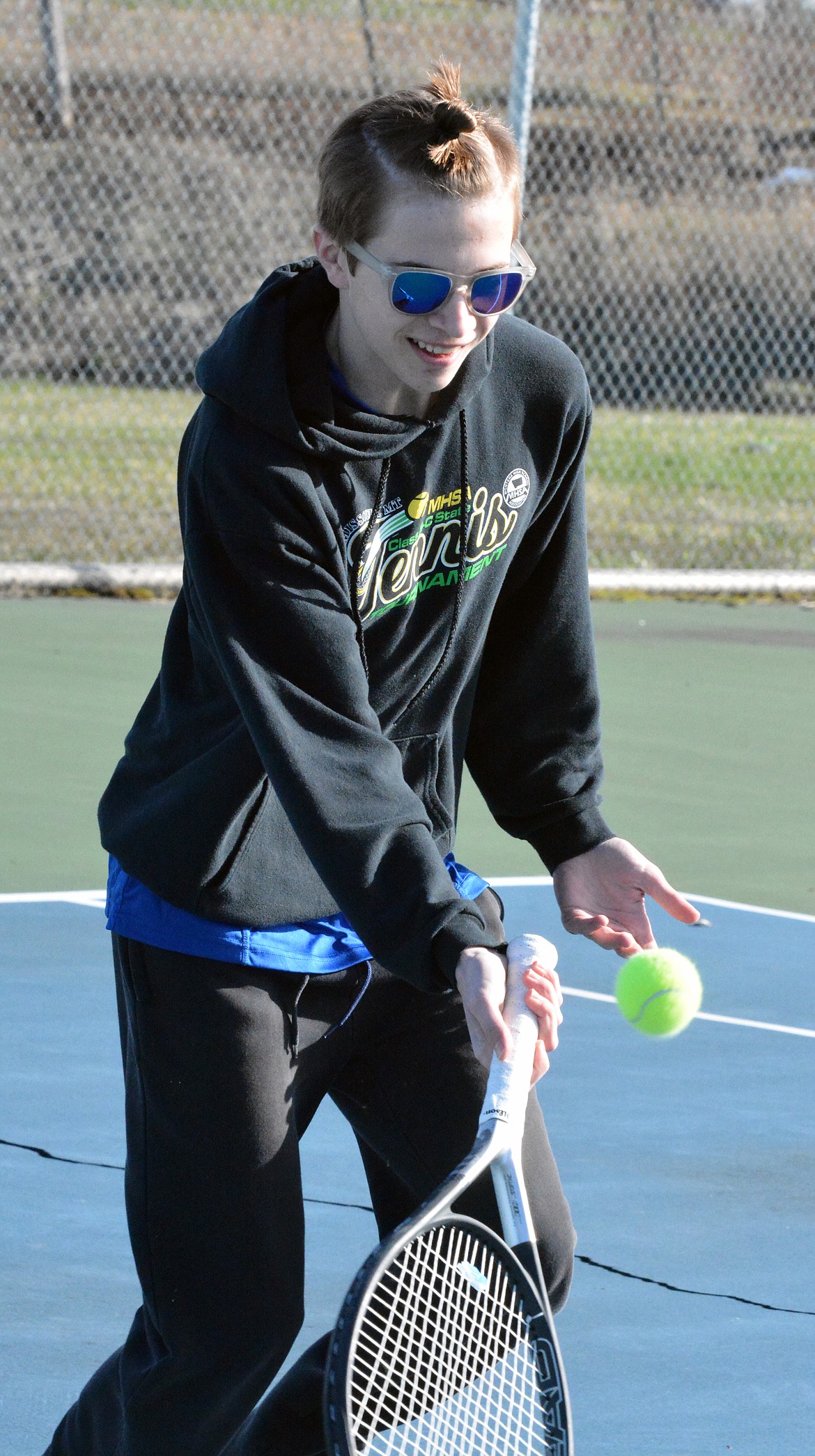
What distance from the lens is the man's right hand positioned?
2047 mm

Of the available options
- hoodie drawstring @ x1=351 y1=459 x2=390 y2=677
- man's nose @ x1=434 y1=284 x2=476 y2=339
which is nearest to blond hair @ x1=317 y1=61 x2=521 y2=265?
man's nose @ x1=434 y1=284 x2=476 y2=339

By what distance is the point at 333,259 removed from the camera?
2.34 metres

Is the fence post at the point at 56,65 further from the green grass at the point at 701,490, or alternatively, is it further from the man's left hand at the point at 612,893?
the man's left hand at the point at 612,893

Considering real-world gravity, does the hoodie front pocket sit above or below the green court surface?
above

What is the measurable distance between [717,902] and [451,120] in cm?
399

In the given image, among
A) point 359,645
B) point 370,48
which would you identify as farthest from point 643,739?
point 359,645

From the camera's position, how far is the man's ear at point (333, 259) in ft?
7.63

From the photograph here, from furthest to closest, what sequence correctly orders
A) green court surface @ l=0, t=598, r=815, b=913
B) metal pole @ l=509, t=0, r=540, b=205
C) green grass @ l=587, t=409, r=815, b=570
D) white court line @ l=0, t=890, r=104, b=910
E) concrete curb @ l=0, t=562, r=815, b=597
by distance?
green grass @ l=587, t=409, r=815, b=570 < concrete curb @ l=0, t=562, r=815, b=597 < metal pole @ l=509, t=0, r=540, b=205 < green court surface @ l=0, t=598, r=815, b=913 < white court line @ l=0, t=890, r=104, b=910

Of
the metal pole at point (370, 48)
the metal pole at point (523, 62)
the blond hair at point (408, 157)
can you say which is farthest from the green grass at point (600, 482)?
the blond hair at point (408, 157)

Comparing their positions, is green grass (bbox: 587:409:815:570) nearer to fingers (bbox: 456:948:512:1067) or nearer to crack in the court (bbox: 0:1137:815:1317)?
crack in the court (bbox: 0:1137:815:1317)

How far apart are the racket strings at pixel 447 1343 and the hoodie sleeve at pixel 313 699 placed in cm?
29

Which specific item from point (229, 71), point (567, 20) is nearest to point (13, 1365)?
point (229, 71)

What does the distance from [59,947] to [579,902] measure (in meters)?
2.79

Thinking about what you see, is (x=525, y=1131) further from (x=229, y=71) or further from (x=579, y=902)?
(x=229, y=71)
